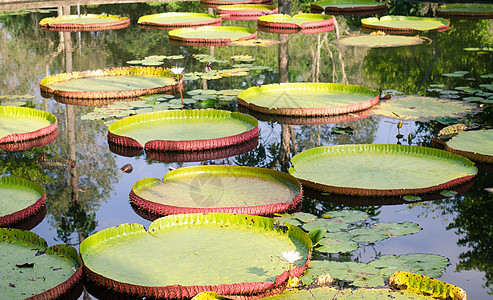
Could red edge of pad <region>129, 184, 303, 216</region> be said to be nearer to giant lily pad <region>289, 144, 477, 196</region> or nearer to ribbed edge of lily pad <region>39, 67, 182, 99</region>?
giant lily pad <region>289, 144, 477, 196</region>

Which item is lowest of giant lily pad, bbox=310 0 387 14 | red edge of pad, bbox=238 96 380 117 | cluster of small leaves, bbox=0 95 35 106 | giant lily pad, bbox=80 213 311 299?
cluster of small leaves, bbox=0 95 35 106

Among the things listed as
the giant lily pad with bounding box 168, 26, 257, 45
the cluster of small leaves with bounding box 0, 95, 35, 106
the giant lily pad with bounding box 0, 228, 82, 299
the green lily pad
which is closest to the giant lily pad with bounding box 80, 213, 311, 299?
the giant lily pad with bounding box 0, 228, 82, 299

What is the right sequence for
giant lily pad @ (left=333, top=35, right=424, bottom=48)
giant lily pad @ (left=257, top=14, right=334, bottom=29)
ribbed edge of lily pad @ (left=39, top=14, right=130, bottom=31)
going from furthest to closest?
ribbed edge of lily pad @ (left=39, top=14, right=130, bottom=31) < giant lily pad @ (left=257, top=14, right=334, bottom=29) < giant lily pad @ (left=333, top=35, right=424, bottom=48)

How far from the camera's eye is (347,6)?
15594mm

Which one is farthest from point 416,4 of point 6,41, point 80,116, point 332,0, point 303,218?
point 303,218

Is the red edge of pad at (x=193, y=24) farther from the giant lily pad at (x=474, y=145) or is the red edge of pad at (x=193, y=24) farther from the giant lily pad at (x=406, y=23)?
the giant lily pad at (x=474, y=145)

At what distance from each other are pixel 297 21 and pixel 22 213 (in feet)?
32.4

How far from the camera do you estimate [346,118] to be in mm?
7070

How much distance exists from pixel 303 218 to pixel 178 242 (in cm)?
90

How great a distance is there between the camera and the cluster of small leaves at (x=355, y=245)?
3.59 meters

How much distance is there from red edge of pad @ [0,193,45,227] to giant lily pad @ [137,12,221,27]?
9.16m

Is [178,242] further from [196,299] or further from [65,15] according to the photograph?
[65,15]

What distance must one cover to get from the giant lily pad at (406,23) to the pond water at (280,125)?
10.4 inches

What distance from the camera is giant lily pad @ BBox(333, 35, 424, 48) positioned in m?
11.0
